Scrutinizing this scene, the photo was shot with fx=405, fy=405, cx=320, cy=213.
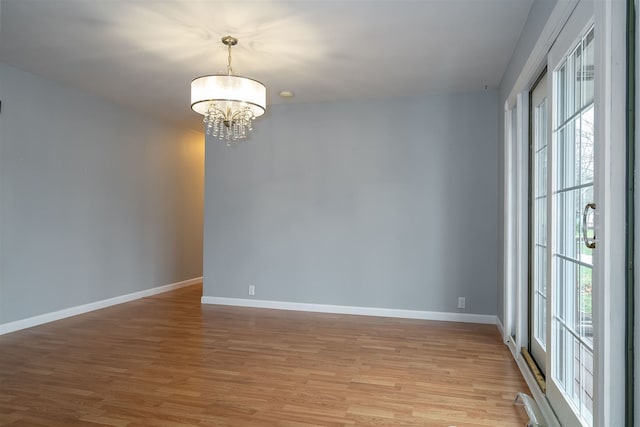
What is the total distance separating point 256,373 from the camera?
9.74 feet

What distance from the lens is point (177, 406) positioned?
7.97 feet

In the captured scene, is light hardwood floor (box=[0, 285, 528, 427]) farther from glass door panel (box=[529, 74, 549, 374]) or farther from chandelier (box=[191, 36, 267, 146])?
chandelier (box=[191, 36, 267, 146])

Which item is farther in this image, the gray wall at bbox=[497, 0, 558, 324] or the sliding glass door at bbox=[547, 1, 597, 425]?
the gray wall at bbox=[497, 0, 558, 324]

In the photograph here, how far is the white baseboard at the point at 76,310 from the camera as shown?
13.0 feet

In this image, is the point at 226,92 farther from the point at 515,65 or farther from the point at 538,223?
the point at 538,223

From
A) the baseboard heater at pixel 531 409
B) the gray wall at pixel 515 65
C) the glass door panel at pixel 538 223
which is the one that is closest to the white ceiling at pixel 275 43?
the gray wall at pixel 515 65

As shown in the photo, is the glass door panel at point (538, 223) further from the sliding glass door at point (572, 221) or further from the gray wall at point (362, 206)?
the gray wall at point (362, 206)

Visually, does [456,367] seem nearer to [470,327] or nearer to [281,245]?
[470,327]

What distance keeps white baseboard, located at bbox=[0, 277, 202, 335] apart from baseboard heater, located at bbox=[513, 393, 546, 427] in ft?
14.6

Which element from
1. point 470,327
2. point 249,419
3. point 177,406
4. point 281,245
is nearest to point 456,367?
point 470,327

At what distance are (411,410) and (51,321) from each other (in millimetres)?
3927

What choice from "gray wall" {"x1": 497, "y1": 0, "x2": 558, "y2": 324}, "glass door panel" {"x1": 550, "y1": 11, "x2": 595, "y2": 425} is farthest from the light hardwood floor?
"gray wall" {"x1": 497, "y1": 0, "x2": 558, "y2": 324}

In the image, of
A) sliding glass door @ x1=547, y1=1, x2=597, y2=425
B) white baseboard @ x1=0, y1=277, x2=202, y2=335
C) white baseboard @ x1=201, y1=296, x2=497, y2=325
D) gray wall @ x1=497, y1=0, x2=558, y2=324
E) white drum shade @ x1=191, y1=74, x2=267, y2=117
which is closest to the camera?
sliding glass door @ x1=547, y1=1, x2=597, y2=425

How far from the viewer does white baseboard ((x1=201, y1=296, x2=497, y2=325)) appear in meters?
4.52
